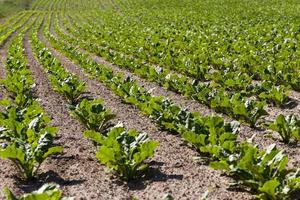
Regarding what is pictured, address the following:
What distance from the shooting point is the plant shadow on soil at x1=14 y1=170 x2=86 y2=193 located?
6202mm

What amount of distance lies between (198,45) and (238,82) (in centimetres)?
728

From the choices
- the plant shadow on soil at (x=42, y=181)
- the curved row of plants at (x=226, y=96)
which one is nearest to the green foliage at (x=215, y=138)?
the curved row of plants at (x=226, y=96)

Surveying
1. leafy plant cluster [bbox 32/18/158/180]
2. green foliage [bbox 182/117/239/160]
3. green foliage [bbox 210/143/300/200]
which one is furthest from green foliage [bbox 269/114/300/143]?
leafy plant cluster [bbox 32/18/158/180]

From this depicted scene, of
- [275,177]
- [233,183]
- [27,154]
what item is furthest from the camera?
[27,154]

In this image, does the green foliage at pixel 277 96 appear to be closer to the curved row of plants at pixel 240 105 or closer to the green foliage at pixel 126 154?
the curved row of plants at pixel 240 105

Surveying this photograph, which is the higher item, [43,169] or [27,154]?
[27,154]

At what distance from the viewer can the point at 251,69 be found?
45.1ft

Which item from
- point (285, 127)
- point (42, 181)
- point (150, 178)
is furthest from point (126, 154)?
point (285, 127)

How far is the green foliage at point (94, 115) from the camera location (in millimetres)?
8492

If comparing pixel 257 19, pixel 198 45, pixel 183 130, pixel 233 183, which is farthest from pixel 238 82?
pixel 257 19

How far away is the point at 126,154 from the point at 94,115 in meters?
2.25

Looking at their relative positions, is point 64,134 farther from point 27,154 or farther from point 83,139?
point 27,154

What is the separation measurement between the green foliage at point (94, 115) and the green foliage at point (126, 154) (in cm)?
179

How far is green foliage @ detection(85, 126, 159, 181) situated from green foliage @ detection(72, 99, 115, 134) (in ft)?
5.86
